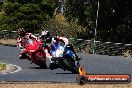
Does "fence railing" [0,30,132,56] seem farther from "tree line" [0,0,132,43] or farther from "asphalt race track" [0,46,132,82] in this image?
"asphalt race track" [0,46,132,82]

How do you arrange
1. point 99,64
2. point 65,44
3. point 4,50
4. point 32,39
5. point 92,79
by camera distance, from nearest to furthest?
point 92,79 < point 65,44 < point 32,39 < point 99,64 < point 4,50

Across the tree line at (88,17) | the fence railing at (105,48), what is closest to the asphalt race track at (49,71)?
the fence railing at (105,48)

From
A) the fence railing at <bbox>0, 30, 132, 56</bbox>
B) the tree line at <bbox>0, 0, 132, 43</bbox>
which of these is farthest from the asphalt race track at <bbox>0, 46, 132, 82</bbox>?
→ the tree line at <bbox>0, 0, 132, 43</bbox>

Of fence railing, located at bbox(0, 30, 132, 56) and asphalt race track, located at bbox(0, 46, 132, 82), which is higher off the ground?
asphalt race track, located at bbox(0, 46, 132, 82)

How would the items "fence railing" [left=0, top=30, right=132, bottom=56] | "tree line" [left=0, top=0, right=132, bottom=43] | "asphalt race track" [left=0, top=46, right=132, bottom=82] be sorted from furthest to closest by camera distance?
1. "tree line" [left=0, top=0, right=132, bottom=43]
2. "fence railing" [left=0, top=30, right=132, bottom=56]
3. "asphalt race track" [left=0, top=46, right=132, bottom=82]

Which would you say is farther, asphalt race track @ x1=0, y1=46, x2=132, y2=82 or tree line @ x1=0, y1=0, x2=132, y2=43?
tree line @ x1=0, y1=0, x2=132, y2=43

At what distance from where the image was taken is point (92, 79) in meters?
15.6

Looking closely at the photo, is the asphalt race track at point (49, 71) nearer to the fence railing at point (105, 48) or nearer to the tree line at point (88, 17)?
the fence railing at point (105, 48)

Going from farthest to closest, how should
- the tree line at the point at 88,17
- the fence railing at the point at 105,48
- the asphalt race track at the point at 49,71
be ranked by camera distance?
the tree line at the point at 88,17
the fence railing at the point at 105,48
the asphalt race track at the point at 49,71

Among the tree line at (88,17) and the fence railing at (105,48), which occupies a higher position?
the tree line at (88,17)

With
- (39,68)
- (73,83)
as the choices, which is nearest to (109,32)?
(39,68)

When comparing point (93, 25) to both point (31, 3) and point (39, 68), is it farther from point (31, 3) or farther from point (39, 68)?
point (39, 68)

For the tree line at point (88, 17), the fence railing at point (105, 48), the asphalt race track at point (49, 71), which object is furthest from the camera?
the tree line at point (88, 17)

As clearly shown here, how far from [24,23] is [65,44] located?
2802 centimetres
